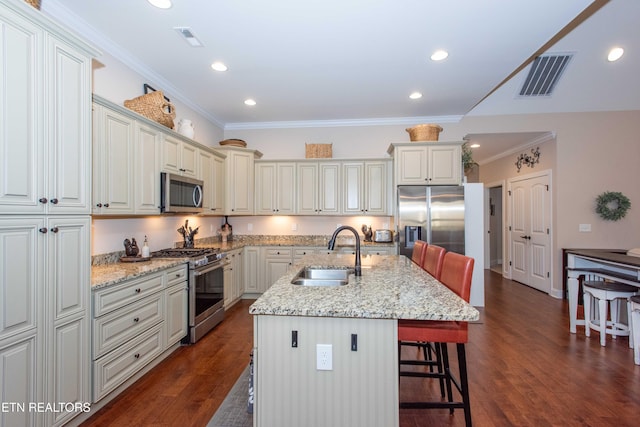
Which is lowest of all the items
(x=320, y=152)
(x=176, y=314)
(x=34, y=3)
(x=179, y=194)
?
(x=176, y=314)

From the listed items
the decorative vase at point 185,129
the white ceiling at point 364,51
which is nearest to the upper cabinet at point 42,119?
the white ceiling at point 364,51

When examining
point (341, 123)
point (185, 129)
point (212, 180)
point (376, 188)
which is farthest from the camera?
point (341, 123)

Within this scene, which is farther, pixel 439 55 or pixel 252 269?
pixel 252 269

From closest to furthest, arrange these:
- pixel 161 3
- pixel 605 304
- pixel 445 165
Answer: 1. pixel 161 3
2. pixel 605 304
3. pixel 445 165

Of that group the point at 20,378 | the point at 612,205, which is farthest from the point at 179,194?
the point at 612,205

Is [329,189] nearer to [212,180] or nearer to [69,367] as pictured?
[212,180]

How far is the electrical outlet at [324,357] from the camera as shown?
133 cm

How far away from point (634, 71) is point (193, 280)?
650 centimetres

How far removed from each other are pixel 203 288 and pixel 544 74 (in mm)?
5477

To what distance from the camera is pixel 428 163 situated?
4.25m

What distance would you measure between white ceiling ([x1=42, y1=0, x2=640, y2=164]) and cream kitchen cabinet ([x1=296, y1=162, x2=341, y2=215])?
86 centimetres

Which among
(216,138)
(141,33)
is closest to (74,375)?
(141,33)

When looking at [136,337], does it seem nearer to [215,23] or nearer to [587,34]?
[215,23]

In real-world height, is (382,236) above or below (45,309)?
above
